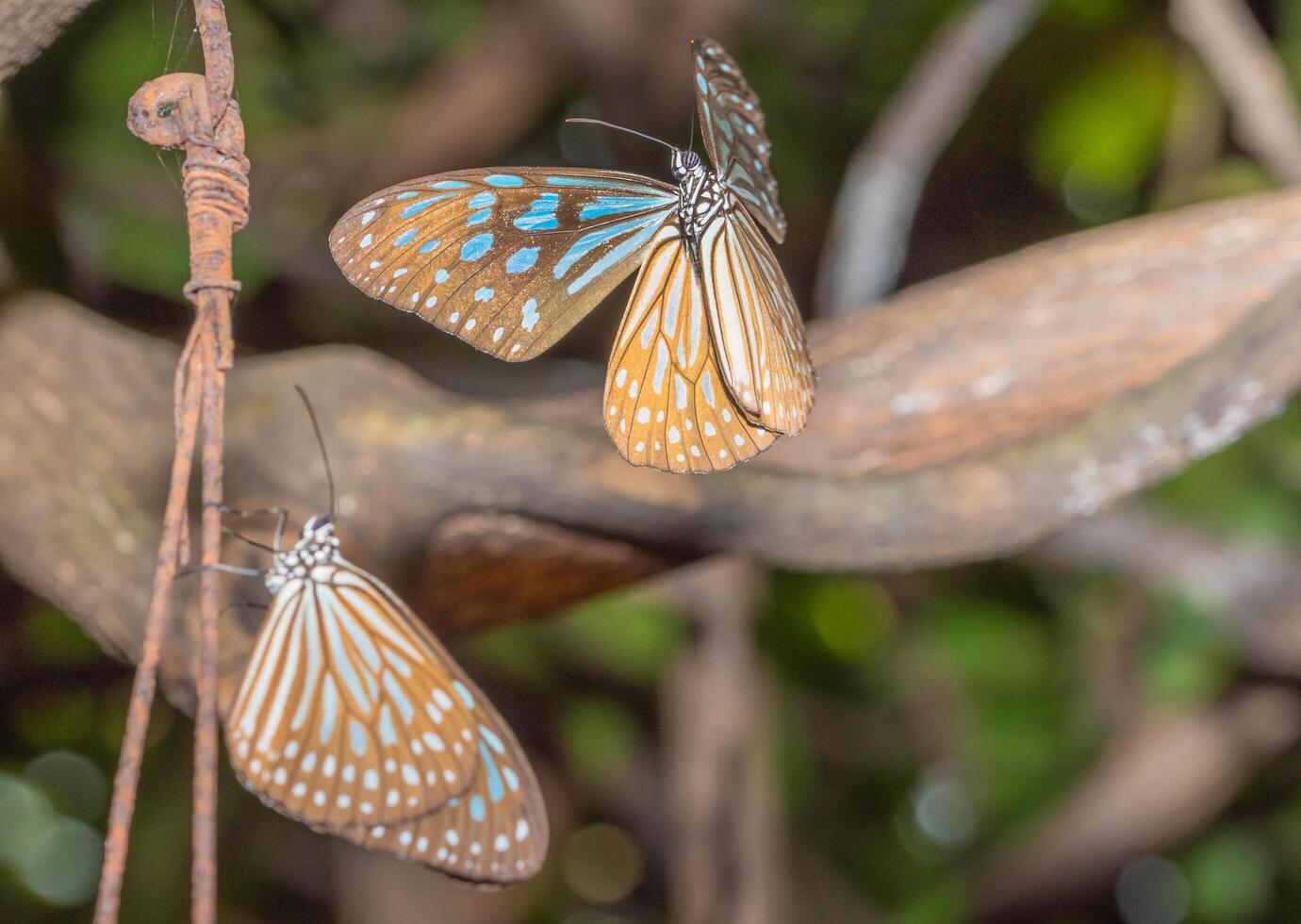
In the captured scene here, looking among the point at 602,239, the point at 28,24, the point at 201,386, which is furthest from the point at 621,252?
the point at 28,24

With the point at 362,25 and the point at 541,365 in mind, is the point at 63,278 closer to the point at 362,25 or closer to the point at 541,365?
the point at 541,365

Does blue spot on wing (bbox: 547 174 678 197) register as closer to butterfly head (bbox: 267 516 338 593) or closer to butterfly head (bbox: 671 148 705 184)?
butterfly head (bbox: 671 148 705 184)

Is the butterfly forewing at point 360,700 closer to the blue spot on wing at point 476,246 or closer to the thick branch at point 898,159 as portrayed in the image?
the blue spot on wing at point 476,246

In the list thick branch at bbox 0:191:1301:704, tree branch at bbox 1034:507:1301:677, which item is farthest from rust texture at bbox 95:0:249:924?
tree branch at bbox 1034:507:1301:677

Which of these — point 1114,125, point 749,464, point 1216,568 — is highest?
point 1114,125

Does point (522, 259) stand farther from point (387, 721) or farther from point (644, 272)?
point (387, 721)

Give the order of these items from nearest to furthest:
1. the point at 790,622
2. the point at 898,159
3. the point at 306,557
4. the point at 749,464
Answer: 1. the point at 306,557
2. the point at 749,464
3. the point at 898,159
4. the point at 790,622

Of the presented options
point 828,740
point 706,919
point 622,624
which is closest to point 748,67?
point 622,624
